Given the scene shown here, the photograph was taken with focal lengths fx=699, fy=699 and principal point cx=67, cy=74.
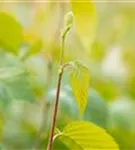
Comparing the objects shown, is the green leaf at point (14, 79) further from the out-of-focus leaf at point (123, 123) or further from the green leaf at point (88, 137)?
the out-of-focus leaf at point (123, 123)

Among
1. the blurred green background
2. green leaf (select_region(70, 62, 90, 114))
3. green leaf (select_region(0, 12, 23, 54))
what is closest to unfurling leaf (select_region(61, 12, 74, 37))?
green leaf (select_region(70, 62, 90, 114))

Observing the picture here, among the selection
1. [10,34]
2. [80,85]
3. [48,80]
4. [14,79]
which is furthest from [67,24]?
[48,80]

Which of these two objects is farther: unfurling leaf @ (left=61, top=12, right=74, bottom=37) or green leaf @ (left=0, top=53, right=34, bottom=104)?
green leaf @ (left=0, top=53, right=34, bottom=104)

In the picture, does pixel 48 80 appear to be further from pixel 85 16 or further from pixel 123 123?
pixel 85 16

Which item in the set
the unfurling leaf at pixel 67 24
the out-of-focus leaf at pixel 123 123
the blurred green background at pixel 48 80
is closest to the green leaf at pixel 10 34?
the blurred green background at pixel 48 80

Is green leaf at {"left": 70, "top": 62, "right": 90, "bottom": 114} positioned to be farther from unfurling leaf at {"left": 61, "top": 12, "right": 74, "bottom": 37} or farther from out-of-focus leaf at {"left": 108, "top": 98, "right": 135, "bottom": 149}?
out-of-focus leaf at {"left": 108, "top": 98, "right": 135, "bottom": 149}

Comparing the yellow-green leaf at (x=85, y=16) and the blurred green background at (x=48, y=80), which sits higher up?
the yellow-green leaf at (x=85, y=16)

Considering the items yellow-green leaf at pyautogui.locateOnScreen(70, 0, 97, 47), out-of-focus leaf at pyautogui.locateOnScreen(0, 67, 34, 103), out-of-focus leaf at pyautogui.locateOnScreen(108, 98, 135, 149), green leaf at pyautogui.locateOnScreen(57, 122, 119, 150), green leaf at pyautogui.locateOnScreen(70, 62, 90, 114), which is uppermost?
yellow-green leaf at pyautogui.locateOnScreen(70, 0, 97, 47)

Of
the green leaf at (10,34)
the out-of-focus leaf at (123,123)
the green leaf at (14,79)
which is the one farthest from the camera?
the out-of-focus leaf at (123,123)

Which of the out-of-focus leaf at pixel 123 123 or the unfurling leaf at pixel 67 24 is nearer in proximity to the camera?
the unfurling leaf at pixel 67 24
